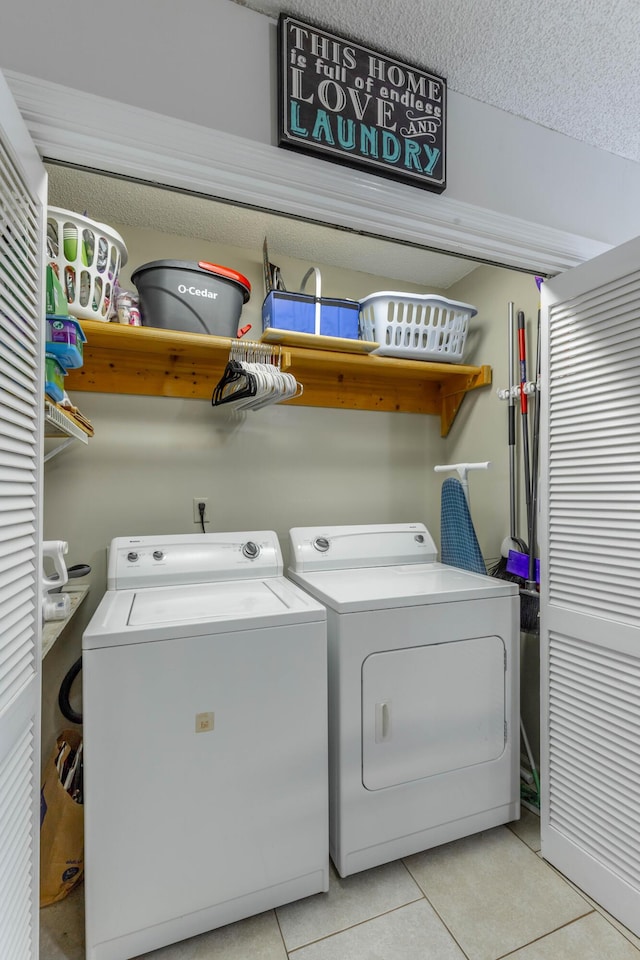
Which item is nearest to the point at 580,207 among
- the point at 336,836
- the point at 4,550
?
the point at 4,550

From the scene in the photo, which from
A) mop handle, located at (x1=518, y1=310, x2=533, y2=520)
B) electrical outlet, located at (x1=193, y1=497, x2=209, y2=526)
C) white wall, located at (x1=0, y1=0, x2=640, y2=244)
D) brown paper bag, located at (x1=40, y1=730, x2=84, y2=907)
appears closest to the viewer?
white wall, located at (x1=0, y1=0, x2=640, y2=244)

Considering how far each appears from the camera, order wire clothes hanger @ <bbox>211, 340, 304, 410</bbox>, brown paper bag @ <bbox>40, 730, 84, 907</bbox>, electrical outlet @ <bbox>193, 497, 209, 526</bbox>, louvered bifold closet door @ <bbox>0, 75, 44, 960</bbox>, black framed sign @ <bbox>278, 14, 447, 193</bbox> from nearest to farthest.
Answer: louvered bifold closet door @ <bbox>0, 75, 44, 960</bbox> < black framed sign @ <bbox>278, 14, 447, 193</bbox> < brown paper bag @ <bbox>40, 730, 84, 907</bbox> < wire clothes hanger @ <bbox>211, 340, 304, 410</bbox> < electrical outlet @ <bbox>193, 497, 209, 526</bbox>

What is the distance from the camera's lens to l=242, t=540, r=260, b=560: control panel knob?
2070 mm

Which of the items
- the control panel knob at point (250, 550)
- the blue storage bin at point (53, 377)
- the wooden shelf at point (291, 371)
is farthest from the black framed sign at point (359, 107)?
the control panel knob at point (250, 550)

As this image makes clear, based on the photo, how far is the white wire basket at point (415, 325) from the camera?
7.43ft

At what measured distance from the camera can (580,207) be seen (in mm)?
1579

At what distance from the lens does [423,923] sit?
147 cm

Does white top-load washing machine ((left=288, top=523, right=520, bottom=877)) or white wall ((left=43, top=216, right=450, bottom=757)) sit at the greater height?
white wall ((left=43, top=216, right=450, bottom=757))

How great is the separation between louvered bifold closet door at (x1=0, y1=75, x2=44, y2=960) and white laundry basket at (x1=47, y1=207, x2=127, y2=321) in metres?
0.70

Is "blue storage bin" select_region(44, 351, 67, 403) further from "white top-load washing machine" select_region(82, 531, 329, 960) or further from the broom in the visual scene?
the broom

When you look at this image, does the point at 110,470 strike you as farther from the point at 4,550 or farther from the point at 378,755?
the point at 378,755

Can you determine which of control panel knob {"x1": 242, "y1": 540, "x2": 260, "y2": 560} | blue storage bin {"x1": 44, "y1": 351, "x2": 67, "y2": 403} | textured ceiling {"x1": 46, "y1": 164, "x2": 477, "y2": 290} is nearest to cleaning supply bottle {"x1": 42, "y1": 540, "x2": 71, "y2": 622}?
blue storage bin {"x1": 44, "y1": 351, "x2": 67, "y2": 403}

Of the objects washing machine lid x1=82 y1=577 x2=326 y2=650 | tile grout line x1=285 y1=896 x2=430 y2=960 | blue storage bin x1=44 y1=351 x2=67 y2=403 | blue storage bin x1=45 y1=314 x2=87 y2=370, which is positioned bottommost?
tile grout line x1=285 y1=896 x2=430 y2=960

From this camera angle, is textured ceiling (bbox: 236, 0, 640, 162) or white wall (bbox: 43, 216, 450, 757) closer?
textured ceiling (bbox: 236, 0, 640, 162)
